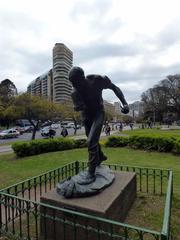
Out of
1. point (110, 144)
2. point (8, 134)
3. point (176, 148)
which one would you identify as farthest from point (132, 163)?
point (8, 134)

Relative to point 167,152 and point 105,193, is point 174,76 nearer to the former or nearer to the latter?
point 167,152

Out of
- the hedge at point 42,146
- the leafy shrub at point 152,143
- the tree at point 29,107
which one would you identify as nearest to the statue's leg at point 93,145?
the leafy shrub at point 152,143

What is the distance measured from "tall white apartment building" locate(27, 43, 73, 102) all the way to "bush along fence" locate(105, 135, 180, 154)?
81.0 ft

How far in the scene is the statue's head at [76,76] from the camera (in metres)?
4.36

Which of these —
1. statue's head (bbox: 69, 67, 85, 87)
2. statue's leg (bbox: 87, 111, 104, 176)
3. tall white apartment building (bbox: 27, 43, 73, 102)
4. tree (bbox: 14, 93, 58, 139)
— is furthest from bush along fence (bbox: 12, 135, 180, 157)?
tall white apartment building (bbox: 27, 43, 73, 102)

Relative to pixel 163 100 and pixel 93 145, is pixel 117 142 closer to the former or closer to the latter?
pixel 93 145

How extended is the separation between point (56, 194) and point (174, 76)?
66965 millimetres

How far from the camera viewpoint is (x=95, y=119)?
4805mm

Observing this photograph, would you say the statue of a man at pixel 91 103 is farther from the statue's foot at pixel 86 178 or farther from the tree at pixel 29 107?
the tree at pixel 29 107

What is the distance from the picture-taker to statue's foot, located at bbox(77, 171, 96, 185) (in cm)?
432

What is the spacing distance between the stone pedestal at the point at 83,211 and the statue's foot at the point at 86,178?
0.30 meters

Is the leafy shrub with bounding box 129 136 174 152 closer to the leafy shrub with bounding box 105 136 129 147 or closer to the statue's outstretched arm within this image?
the leafy shrub with bounding box 105 136 129 147

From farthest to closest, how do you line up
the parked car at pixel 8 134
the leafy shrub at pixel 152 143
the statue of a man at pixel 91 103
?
the parked car at pixel 8 134
the leafy shrub at pixel 152 143
the statue of a man at pixel 91 103

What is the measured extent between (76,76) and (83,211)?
2.34 m
